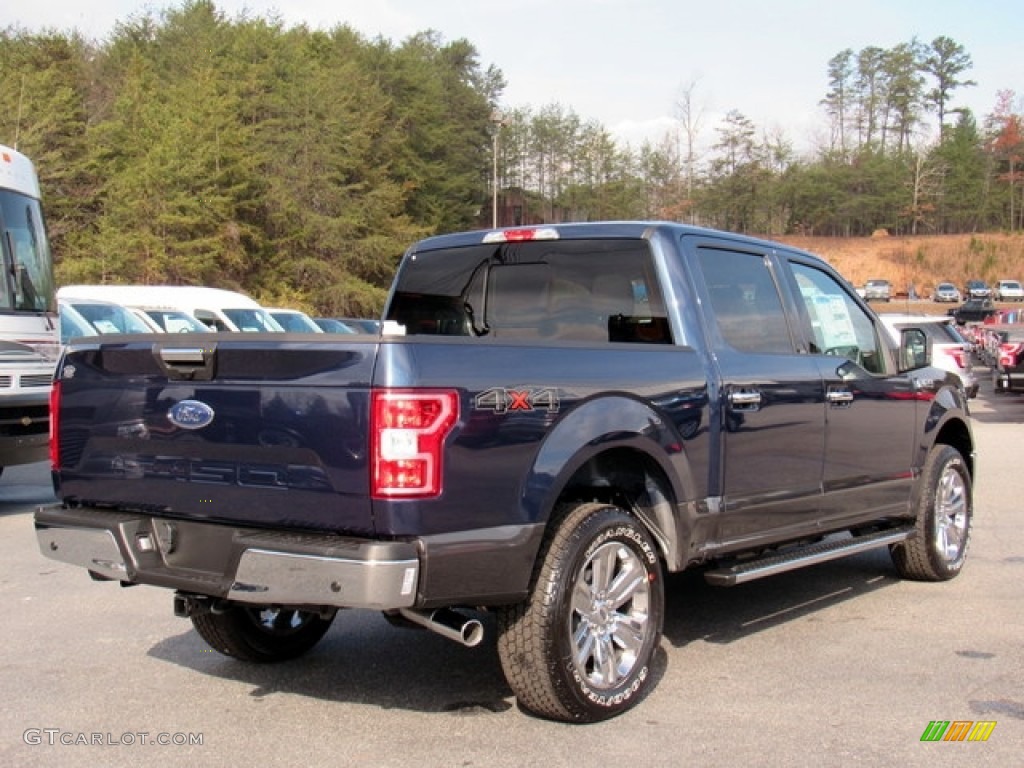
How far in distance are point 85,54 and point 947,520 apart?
67.7 m

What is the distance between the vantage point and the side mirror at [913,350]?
264 inches

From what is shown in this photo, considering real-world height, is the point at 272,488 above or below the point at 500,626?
above

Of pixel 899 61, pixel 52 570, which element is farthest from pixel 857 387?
pixel 899 61

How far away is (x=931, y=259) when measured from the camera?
95938 millimetres

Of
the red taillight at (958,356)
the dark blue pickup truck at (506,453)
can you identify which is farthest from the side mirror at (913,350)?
the red taillight at (958,356)

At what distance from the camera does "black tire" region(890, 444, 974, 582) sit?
22.5 feet

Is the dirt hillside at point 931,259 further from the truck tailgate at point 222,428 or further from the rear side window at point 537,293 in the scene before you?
A: the truck tailgate at point 222,428

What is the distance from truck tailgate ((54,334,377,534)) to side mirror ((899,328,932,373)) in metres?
4.03

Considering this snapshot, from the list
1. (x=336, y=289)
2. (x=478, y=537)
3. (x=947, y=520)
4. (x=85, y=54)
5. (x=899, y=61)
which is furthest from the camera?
(x=899, y=61)

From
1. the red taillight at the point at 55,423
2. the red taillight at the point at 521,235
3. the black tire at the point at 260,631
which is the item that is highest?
the red taillight at the point at 521,235

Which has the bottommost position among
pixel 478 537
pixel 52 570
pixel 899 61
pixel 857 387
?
pixel 52 570

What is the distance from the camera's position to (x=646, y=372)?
4.76 meters

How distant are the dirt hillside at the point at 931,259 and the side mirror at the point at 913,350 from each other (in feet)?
288

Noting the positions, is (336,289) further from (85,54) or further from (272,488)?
(272,488)
